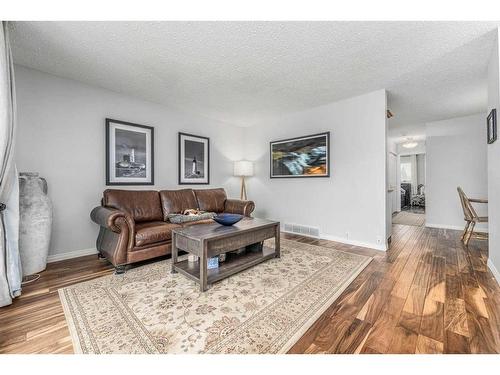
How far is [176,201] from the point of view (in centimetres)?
341

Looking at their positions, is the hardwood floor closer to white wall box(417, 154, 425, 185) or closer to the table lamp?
the table lamp

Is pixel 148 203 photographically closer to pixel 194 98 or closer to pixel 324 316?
pixel 194 98

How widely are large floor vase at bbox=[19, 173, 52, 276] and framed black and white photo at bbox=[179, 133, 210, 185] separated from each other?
195cm

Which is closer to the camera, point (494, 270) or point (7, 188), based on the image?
point (7, 188)

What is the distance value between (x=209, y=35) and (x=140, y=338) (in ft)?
7.95

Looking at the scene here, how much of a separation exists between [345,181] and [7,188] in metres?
4.05

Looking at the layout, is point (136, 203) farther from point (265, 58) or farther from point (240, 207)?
point (265, 58)

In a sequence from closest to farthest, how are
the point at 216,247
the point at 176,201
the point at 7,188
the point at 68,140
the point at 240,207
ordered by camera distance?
the point at 7,188, the point at 216,247, the point at 68,140, the point at 176,201, the point at 240,207

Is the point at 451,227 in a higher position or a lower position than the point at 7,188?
lower

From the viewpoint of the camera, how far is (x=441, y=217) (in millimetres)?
4773

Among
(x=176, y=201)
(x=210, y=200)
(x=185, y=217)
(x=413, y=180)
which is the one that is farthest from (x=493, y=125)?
(x=413, y=180)

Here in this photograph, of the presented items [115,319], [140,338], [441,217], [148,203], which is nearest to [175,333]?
[140,338]

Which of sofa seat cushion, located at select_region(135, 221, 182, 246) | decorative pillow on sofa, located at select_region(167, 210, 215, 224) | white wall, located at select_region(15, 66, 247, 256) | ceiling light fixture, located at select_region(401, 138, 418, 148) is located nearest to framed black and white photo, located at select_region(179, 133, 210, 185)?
white wall, located at select_region(15, 66, 247, 256)

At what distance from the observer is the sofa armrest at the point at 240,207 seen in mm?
3645
